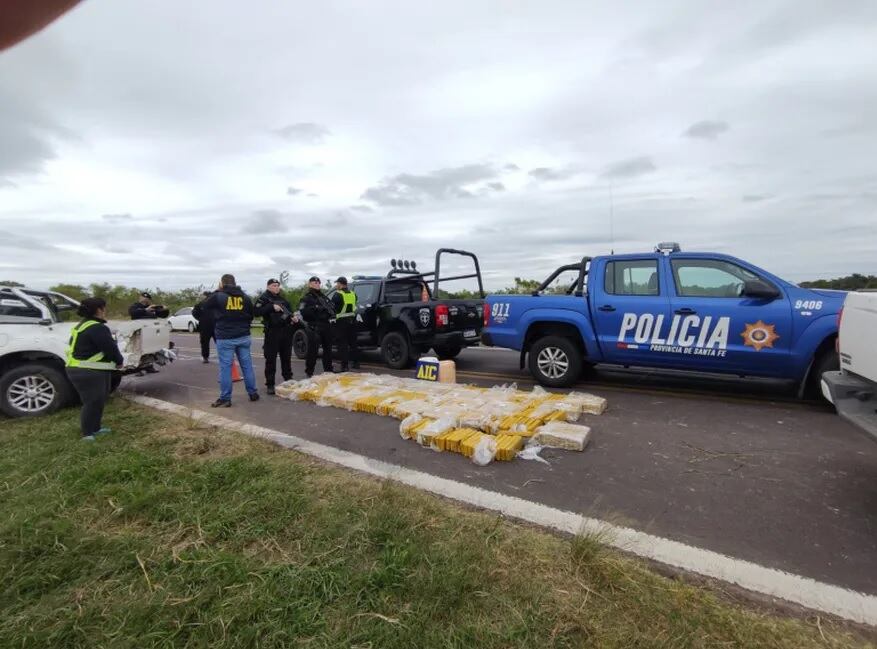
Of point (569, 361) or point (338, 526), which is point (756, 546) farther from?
point (569, 361)

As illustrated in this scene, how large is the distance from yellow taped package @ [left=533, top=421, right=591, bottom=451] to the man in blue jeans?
4.19 meters

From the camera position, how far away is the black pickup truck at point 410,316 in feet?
28.4

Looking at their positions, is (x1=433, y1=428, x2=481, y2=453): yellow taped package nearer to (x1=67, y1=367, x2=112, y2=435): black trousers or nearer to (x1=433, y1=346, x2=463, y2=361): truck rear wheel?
(x1=67, y1=367, x2=112, y2=435): black trousers

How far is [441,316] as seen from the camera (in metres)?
8.69

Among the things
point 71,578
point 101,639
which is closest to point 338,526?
point 101,639

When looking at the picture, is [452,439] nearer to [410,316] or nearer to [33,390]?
[410,316]

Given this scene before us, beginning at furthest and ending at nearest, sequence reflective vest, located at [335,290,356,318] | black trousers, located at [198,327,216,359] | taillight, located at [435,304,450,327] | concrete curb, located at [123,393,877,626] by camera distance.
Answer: black trousers, located at [198,327,216,359], taillight, located at [435,304,450,327], reflective vest, located at [335,290,356,318], concrete curb, located at [123,393,877,626]

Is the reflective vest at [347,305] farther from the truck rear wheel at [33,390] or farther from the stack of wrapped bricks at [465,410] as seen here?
the truck rear wheel at [33,390]

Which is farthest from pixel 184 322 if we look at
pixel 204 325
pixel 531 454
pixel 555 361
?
pixel 531 454

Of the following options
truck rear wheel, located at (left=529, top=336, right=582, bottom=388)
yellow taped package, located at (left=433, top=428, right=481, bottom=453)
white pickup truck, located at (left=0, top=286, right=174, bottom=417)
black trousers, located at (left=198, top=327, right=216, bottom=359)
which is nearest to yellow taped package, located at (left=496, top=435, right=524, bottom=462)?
yellow taped package, located at (left=433, top=428, right=481, bottom=453)

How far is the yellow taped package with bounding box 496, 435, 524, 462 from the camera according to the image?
13.2 ft

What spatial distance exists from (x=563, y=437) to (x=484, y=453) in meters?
0.79

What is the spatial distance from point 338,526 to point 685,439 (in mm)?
3463

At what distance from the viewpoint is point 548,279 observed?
727cm
